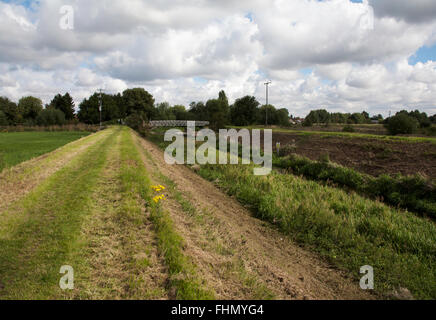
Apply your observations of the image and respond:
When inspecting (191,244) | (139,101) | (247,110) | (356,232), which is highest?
(139,101)

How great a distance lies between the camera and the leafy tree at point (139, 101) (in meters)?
91.0

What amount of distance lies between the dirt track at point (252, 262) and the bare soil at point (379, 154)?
1176 cm

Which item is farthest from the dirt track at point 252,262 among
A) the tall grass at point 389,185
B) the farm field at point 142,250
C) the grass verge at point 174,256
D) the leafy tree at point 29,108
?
the leafy tree at point 29,108

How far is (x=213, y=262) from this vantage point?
15.6 ft

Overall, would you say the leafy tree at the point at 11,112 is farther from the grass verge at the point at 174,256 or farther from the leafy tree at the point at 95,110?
the grass verge at the point at 174,256

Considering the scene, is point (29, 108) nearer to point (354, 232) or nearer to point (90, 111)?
point (90, 111)

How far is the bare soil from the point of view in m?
15.4

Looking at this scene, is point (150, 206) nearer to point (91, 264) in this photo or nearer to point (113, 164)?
point (91, 264)

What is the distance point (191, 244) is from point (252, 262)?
1305 millimetres

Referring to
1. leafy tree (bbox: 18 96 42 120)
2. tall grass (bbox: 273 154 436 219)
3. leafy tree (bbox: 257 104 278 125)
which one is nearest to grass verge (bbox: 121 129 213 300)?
tall grass (bbox: 273 154 436 219)

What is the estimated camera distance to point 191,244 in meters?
5.29

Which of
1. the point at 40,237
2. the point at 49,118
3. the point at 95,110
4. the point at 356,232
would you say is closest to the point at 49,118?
the point at 49,118

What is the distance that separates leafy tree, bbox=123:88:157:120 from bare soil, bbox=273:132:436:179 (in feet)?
249
